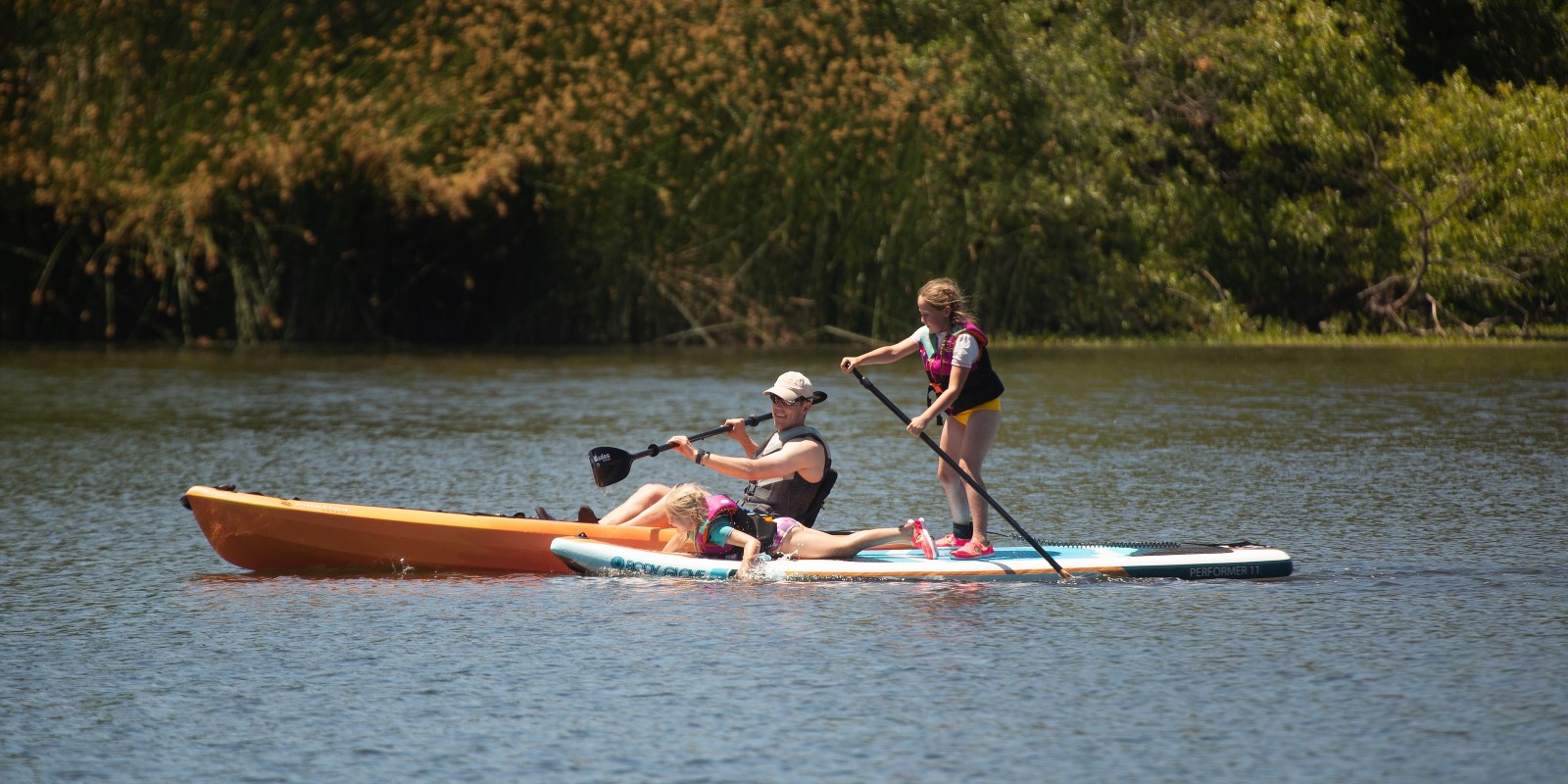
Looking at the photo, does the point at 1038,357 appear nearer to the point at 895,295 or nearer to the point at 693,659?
the point at 895,295

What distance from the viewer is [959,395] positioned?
29.5ft

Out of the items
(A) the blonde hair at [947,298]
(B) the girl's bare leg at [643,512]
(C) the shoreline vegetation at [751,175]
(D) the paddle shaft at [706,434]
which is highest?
(C) the shoreline vegetation at [751,175]

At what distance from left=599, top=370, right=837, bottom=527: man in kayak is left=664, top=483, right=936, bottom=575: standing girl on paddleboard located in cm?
13

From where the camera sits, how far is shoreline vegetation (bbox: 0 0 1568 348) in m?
26.4

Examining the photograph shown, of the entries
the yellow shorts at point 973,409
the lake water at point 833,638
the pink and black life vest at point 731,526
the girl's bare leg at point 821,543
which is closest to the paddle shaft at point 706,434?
the pink and black life vest at point 731,526

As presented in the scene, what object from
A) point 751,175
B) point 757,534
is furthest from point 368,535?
point 751,175

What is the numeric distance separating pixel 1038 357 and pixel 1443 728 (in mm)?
20373

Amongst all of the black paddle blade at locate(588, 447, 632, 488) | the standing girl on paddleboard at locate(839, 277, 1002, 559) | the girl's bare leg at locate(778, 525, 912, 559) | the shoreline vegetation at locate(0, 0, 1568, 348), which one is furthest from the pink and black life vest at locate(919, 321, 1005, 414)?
the shoreline vegetation at locate(0, 0, 1568, 348)

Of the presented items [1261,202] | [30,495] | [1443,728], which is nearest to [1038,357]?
[1261,202]

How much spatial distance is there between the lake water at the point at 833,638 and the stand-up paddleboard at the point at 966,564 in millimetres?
83

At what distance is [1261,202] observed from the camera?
31.5 meters

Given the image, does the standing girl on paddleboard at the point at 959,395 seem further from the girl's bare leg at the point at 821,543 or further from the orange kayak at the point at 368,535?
the orange kayak at the point at 368,535

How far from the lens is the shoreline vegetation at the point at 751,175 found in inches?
1040

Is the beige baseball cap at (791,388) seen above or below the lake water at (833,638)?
above
